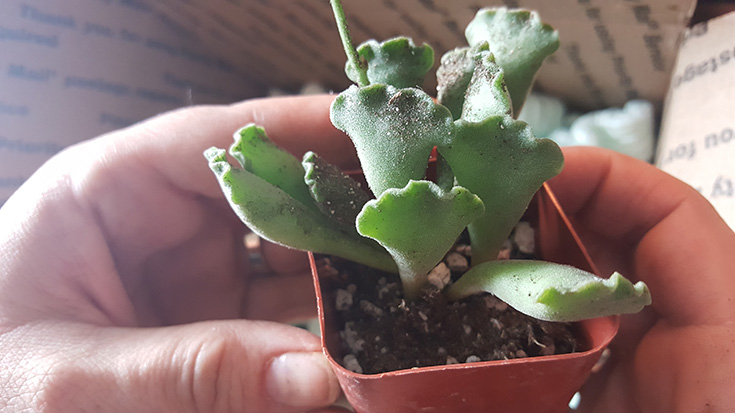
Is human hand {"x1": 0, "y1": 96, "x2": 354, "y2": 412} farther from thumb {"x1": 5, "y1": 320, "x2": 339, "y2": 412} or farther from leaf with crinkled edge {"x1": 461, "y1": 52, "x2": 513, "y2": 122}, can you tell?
leaf with crinkled edge {"x1": 461, "y1": 52, "x2": 513, "y2": 122}

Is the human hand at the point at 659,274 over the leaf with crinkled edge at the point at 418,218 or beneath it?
beneath

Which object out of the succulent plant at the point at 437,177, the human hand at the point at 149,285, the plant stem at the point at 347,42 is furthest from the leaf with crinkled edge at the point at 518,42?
the human hand at the point at 149,285

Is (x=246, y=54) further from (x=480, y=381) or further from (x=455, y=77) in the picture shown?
(x=480, y=381)

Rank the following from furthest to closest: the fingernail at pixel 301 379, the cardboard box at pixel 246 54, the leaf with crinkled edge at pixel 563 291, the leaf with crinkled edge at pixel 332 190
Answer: the cardboard box at pixel 246 54 < the fingernail at pixel 301 379 < the leaf with crinkled edge at pixel 332 190 < the leaf with crinkled edge at pixel 563 291

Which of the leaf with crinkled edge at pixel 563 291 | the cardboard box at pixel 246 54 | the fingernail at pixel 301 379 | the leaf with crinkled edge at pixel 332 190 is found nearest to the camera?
the leaf with crinkled edge at pixel 563 291

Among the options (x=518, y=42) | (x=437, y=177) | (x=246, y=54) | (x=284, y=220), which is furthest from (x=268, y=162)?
(x=246, y=54)

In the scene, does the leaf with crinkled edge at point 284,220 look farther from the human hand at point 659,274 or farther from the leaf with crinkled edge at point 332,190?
the human hand at point 659,274

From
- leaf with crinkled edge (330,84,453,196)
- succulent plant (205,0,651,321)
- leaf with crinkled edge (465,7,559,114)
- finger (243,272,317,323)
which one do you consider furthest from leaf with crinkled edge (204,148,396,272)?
finger (243,272,317,323)

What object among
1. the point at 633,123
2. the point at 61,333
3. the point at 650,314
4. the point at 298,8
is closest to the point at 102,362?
the point at 61,333
